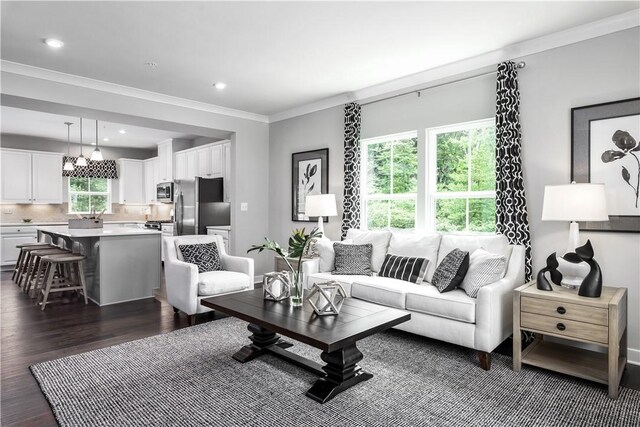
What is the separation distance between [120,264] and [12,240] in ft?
14.8

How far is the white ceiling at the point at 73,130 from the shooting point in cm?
624

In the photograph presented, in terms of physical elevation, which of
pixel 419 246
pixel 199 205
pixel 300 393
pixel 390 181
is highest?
pixel 390 181

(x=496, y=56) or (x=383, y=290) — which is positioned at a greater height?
(x=496, y=56)

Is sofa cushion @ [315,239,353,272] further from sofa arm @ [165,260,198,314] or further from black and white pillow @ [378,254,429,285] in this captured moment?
sofa arm @ [165,260,198,314]

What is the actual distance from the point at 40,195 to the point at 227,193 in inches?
177

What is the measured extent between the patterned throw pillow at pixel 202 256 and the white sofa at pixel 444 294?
109cm

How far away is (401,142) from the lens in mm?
4598

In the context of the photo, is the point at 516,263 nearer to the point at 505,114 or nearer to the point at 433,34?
the point at 505,114

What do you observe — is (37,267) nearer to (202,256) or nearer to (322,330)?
(202,256)

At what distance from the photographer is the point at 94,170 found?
8828 millimetres

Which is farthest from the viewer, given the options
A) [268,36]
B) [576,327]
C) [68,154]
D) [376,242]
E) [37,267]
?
[68,154]

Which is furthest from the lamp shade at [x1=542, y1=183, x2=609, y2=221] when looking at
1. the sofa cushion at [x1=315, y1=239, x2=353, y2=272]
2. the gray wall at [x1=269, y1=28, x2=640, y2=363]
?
the sofa cushion at [x1=315, y1=239, x2=353, y2=272]

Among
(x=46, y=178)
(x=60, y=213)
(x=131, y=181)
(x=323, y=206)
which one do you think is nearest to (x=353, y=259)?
(x=323, y=206)

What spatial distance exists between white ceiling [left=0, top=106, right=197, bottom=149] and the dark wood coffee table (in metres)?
5.24
